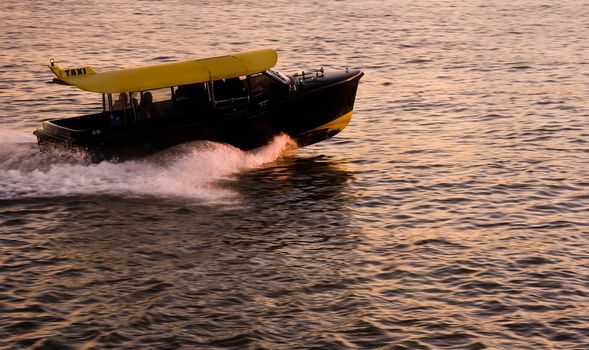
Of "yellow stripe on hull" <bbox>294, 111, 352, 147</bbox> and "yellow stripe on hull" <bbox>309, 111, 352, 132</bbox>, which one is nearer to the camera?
"yellow stripe on hull" <bbox>294, 111, 352, 147</bbox>

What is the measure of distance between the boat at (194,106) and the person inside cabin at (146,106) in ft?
0.08

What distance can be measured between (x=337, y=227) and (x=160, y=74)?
247 inches

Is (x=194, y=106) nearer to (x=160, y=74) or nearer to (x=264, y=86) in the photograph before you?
(x=160, y=74)

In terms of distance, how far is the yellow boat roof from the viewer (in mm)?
25875

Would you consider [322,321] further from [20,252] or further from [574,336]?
[20,252]

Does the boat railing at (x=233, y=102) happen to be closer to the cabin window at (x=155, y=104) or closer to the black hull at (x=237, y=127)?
the black hull at (x=237, y=127)

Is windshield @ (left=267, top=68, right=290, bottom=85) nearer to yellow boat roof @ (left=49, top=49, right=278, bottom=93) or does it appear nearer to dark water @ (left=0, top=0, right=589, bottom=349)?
yellow boat roof @ (left=49, top=49, right=278, bottom=93)

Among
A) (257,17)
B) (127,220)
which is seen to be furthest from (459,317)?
(257,17)

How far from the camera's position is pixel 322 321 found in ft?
61.2

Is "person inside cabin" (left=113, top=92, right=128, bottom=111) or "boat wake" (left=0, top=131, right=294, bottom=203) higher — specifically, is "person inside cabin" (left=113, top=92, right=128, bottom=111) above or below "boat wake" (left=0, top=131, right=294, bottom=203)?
above

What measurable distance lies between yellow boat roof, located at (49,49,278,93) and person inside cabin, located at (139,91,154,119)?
15.9 inches

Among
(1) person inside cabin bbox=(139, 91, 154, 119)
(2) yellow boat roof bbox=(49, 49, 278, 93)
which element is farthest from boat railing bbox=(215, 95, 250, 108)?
(1) person inside cabin bbox=(139, 91, 154, 119)

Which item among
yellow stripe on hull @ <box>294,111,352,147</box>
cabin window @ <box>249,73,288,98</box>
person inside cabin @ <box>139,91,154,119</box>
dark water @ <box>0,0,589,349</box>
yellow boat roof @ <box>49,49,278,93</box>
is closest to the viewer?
dark water @ <box>0,0,589,349</box>

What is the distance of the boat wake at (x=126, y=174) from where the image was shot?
25938mm
